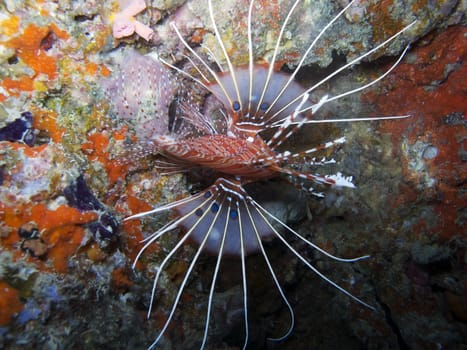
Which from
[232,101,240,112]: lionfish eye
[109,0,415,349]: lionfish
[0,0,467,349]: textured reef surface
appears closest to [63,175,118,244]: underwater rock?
[0,0,467,349]: textured reef surface

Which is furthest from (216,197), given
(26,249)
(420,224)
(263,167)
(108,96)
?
(420,224)

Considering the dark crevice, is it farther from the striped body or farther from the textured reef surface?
the striped body

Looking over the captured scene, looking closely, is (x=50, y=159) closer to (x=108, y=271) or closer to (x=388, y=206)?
(x=108, y=271)

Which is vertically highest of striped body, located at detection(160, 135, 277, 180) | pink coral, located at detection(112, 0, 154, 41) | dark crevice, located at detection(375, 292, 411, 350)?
pink coral, located at detection(112, 0, 154, 41)

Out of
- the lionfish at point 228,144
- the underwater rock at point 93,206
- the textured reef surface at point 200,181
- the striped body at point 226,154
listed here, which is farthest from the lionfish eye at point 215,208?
the underwater rock at point 93,206

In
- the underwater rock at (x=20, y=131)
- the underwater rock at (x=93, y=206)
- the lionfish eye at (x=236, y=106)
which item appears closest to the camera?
the underwater rock at (x=20, y=131)

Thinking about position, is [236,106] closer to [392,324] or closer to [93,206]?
[93,206]

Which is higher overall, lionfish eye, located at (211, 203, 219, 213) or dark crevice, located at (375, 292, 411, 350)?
lionfish eye, located at (211, 203, 219, 213)

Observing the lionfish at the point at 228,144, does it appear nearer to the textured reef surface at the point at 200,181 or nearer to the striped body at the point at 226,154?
the striped body at the point at 226,154
